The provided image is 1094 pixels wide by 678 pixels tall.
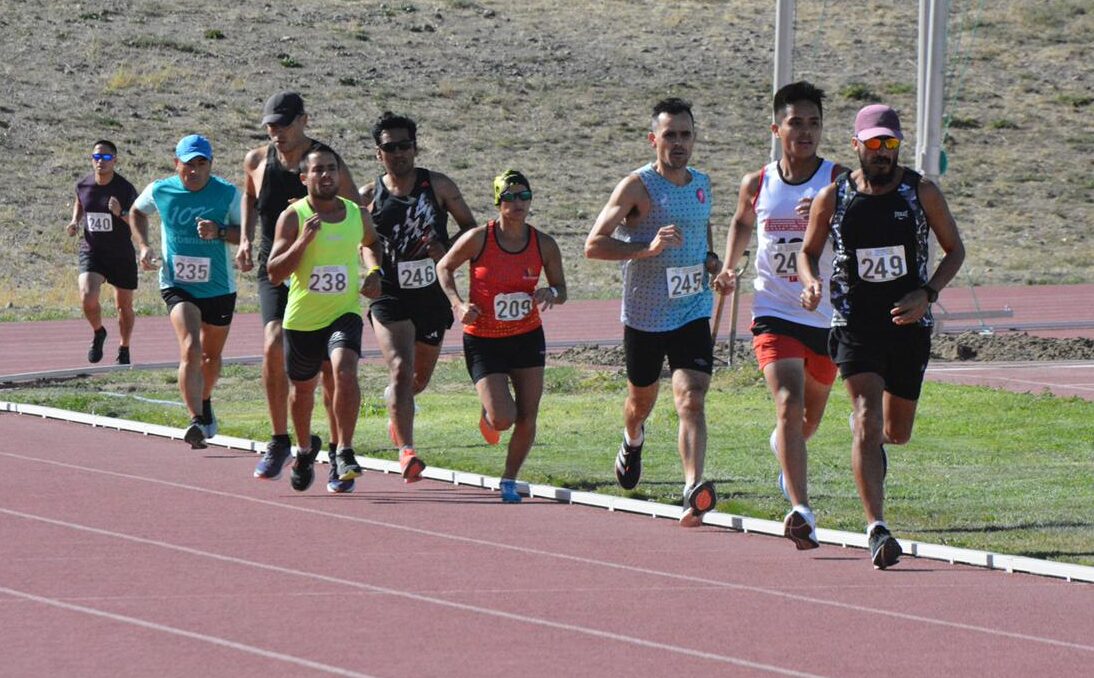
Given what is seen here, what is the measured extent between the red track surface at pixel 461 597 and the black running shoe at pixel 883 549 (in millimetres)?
65

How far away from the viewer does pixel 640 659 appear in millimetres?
7121

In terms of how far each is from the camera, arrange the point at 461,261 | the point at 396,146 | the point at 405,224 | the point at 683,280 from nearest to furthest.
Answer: the point at 683,280 → the point at 461,261 → the point at 396,146 → the point at 405,224

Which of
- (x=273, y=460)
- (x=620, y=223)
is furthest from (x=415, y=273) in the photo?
(x=620, y=223)

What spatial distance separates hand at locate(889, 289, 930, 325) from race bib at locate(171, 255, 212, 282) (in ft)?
19.1

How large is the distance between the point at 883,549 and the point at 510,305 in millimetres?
3112

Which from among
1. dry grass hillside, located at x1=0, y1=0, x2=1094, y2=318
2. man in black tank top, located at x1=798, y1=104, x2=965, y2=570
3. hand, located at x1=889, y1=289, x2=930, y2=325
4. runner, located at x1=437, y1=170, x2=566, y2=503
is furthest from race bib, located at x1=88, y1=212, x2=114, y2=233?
dry grass hillside, located at x1=0, y1=0, x2=1094, y2=318

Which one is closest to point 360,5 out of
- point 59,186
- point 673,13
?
point 673,13

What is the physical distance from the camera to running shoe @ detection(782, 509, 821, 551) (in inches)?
367

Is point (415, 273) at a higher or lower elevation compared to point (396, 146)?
lower

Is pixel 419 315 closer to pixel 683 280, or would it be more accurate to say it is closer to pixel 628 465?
pixel 628 465

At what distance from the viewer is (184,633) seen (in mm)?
7520

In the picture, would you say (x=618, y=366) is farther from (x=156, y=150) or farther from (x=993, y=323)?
(x=156, y=150)

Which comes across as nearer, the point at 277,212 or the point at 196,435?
the point at 277,212

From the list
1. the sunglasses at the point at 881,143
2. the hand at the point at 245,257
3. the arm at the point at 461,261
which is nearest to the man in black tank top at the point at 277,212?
the hand at the point at 245,257
